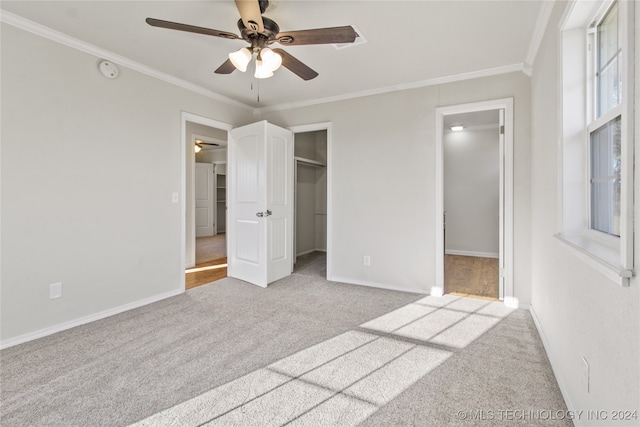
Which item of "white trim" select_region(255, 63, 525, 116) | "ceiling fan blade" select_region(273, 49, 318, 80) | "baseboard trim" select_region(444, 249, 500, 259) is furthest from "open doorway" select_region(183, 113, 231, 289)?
"baseboard trim" select_region(444, 249, 500, 259)

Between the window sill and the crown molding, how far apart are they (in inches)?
150

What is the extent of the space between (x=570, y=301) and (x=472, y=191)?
4.65 metres

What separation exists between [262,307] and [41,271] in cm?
185

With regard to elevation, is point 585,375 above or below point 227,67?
below

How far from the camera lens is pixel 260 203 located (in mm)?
3879

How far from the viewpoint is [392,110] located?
3676 mm

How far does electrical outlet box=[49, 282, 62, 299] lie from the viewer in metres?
2.50

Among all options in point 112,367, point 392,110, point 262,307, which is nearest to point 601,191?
point 392,110

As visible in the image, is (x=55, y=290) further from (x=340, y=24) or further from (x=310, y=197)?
(x=310, y=197)

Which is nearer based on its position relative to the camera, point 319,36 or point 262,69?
point 319,36

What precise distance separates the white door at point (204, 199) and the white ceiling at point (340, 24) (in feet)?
16.3

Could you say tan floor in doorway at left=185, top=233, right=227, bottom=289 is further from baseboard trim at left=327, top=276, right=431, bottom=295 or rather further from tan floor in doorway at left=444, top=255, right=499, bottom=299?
tan floor in doorway at left=444, top=255, right=499, bottom=299

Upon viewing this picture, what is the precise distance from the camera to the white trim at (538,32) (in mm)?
2064

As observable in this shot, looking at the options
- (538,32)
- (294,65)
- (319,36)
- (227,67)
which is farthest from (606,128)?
(227,67)
